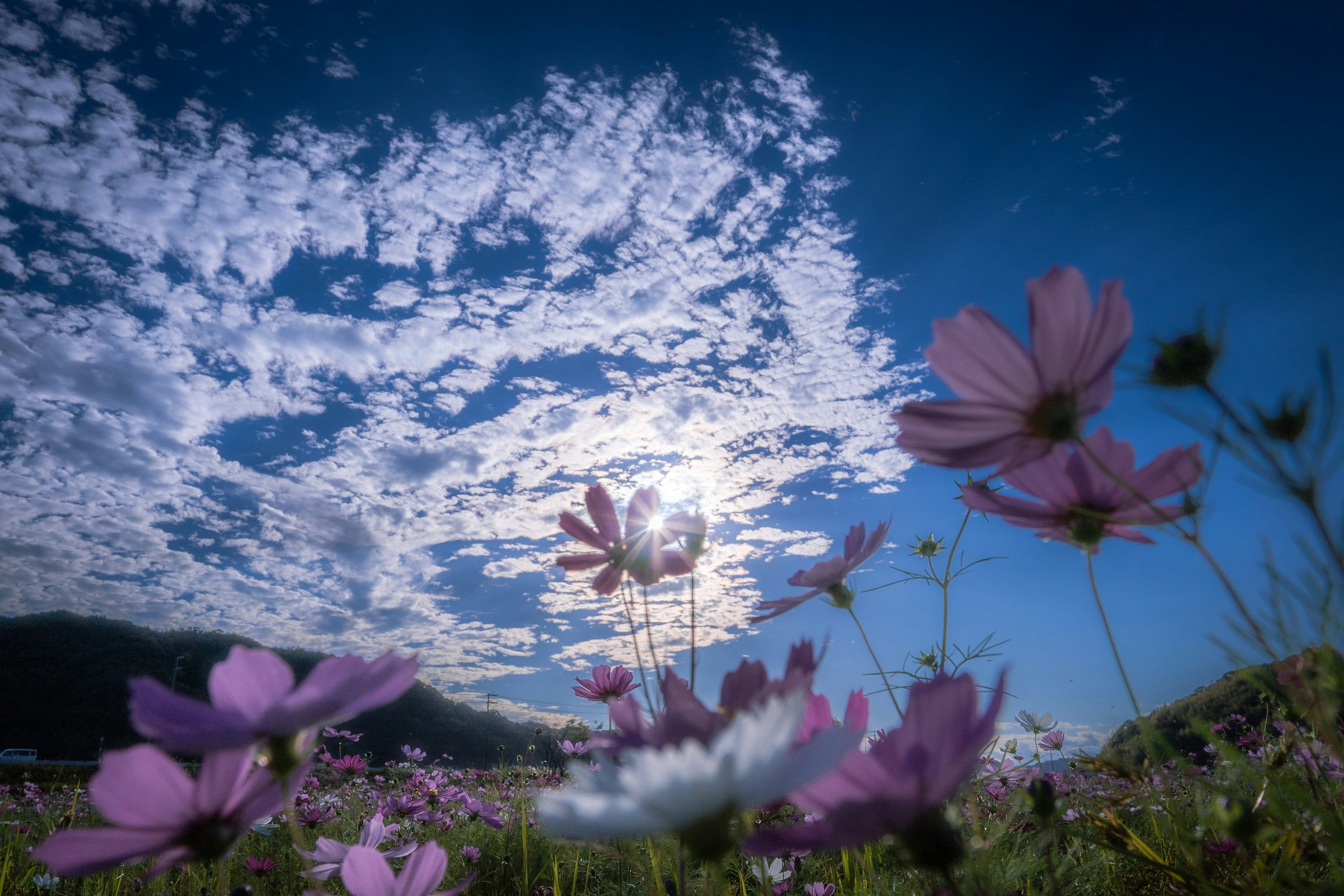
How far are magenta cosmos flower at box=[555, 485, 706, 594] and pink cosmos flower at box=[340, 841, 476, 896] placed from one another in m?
0.36

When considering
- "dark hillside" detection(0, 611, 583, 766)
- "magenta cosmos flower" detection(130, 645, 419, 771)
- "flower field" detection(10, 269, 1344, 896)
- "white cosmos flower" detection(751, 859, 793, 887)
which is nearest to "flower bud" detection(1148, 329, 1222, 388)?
"flower field" detection(10, 269, 1344, 896)

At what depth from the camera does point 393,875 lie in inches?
26.6

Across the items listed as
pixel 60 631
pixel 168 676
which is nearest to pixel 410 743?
pixel 168 676

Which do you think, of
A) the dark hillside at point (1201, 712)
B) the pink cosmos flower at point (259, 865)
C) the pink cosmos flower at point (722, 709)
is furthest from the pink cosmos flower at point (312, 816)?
the dark hillside at point (1201, 712)

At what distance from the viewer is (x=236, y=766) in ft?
1.48

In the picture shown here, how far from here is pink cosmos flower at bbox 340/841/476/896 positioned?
635 millimetres

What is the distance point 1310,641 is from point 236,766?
3.15 feet

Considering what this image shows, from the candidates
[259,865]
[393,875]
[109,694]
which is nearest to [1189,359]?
[393,875]

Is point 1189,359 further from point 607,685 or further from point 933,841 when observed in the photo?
point 607,685

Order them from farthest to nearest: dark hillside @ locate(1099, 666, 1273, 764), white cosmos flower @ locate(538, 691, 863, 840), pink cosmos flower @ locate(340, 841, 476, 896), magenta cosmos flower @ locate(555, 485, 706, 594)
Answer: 1. dark hillside @ locate(1099, 666, 1273, 764)
2. magenta cosmos flower @ locate(555, 485, 706, 594)
3. pink cosmos flower @ locate(340, 841, 476, 896)
4. white cosmos flower @ locate(538, 691, 863, 840)

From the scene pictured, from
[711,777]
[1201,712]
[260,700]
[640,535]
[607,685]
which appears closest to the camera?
[711,777]

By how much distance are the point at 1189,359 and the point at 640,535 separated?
0.58m

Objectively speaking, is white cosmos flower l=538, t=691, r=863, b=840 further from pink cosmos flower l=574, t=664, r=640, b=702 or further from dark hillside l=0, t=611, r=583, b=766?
dark hillside l=0, t=611, r=583, b=766

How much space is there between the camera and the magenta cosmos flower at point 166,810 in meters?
0.42
